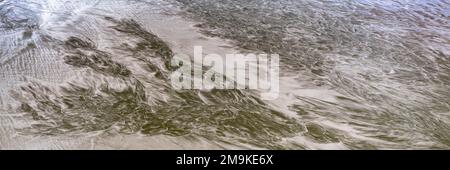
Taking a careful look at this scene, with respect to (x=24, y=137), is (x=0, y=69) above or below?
above

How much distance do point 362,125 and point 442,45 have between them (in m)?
1.82

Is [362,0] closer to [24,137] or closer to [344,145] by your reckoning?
[344,145]

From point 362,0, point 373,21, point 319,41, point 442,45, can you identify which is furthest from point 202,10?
point 442,45

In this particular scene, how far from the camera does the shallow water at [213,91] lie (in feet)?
Answer: 6.29

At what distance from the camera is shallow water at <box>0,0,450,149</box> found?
1917 mm

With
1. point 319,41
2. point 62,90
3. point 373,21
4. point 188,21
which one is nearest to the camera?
point 62,90

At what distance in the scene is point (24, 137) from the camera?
1.82 meters

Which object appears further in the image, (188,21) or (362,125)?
(188,21)

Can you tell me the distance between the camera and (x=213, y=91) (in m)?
2.31

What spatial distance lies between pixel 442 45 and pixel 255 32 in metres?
1.79
